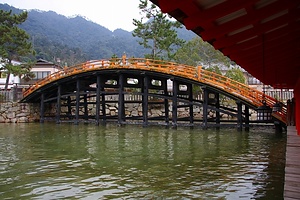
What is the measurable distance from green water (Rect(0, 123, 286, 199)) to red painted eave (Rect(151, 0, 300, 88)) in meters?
2.74

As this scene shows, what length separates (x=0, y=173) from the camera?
7465 millimetres

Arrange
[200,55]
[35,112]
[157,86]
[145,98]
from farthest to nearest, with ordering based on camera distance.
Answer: [200,55] → [35,112] → [157,86] → [145,98]

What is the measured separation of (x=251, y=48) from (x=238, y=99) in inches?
413

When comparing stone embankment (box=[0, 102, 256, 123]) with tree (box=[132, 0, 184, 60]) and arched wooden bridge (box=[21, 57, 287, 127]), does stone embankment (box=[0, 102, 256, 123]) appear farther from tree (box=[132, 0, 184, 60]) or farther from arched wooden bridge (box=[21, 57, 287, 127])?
tree (box=[132, 0, 184, 60])

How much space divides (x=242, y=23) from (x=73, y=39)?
90.2 meters

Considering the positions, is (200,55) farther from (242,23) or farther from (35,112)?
(242,23)

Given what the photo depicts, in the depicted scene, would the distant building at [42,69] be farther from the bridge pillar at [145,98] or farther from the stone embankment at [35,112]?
the bridge pillar at [145,98]

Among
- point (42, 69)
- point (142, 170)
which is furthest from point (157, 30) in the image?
point (142, 170)

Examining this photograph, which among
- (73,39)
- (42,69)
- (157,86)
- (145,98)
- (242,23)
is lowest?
(145,98)

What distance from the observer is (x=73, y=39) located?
294 ft

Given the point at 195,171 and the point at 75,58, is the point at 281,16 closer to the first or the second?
the point at 195,171

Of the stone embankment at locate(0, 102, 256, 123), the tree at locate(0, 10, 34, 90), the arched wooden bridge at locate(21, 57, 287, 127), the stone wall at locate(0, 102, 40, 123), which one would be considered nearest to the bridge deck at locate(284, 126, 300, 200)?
the arched wooden bridge at locate(21, 57, 287, 127)

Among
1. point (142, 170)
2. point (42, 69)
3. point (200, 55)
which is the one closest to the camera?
point (142, 170)

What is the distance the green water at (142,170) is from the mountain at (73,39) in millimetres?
52890
